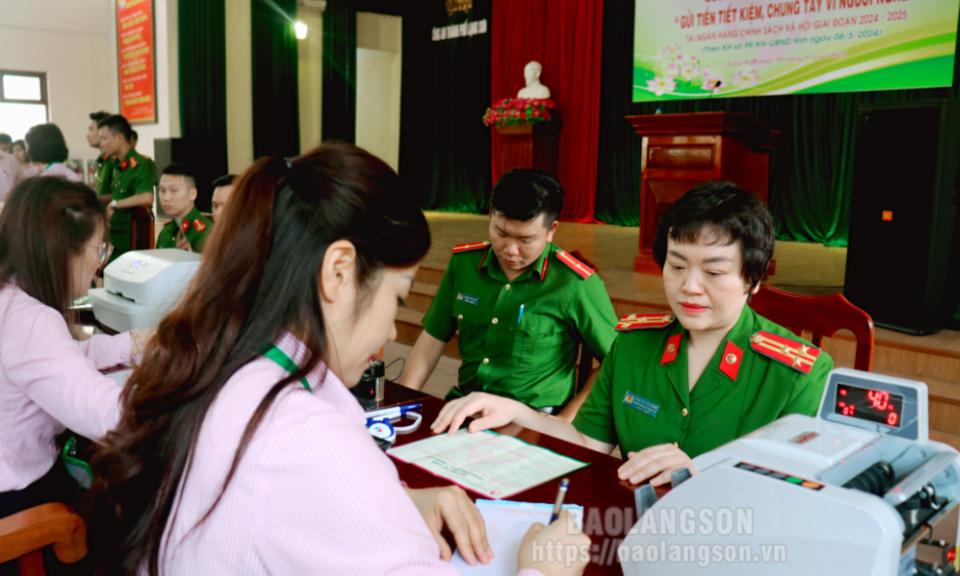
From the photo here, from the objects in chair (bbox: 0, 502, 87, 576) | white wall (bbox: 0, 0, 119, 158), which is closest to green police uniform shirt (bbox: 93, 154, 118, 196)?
white wall (bbox: 0, 0, 119, 158)

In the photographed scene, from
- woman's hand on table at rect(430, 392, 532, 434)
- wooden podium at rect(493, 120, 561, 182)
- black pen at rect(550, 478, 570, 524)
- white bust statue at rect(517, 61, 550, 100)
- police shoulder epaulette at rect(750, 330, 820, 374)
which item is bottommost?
woman's hand on table at rect(430, 392, 532, 434)

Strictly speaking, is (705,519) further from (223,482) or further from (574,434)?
(574,434)

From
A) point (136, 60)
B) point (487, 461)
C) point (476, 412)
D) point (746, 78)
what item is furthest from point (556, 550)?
point (136, 60)

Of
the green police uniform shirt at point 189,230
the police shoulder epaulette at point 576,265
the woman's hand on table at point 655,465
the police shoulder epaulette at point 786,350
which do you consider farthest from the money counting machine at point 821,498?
the green police uniform shirt at point 189,230

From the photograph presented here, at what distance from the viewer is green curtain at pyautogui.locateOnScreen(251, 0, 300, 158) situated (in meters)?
8.25

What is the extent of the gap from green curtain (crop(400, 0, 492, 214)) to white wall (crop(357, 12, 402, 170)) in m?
0.16

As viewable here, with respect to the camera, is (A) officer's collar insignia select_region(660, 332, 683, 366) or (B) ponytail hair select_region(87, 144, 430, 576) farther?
(A) officer's collar insignia select_region(660, 332, 683, 366)

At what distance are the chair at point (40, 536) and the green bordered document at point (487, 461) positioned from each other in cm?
49

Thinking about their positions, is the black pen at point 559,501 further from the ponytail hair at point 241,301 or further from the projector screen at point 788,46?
the projector screen at point 788,46

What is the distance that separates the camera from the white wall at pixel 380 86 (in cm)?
970

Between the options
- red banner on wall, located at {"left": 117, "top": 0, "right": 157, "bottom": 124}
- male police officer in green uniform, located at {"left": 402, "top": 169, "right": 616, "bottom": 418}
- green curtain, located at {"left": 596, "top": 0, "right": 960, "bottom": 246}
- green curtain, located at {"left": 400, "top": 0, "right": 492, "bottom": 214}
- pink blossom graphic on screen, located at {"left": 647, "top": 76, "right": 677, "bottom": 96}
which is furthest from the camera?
green curtain, located at {"left": 400, "top": 0, "right": 492, "bottom": 214}

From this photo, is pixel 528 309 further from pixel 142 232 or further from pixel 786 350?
pixel 142 232

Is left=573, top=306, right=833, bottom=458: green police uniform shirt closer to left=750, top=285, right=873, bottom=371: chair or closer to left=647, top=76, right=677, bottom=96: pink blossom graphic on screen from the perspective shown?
left=750, top=285, right=873, bottom=371: chair

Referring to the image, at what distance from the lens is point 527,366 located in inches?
79.8
